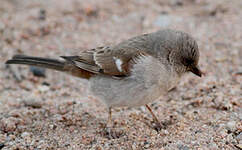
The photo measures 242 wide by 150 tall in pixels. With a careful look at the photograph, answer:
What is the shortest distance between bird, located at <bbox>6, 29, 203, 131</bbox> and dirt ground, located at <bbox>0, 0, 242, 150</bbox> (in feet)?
1.73

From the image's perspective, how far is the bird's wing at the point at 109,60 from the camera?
17.6ft

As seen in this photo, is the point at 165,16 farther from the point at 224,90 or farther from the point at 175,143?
the point at 175,143

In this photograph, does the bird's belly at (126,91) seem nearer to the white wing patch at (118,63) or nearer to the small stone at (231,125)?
the white wing patch at (118,63)

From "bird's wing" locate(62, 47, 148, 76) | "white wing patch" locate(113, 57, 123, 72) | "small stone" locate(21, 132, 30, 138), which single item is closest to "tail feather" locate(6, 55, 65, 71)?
"bird's wing" locate(62, 47, 148, 76)

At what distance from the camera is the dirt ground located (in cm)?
511

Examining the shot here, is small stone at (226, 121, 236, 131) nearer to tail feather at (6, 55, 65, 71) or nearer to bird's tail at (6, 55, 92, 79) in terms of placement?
→ bird's tail at (6, 55, 92, 79)

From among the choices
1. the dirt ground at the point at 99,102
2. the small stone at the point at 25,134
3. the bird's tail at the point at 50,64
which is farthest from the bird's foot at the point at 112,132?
the small stone at the point at 25,134

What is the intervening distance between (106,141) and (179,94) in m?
2.11

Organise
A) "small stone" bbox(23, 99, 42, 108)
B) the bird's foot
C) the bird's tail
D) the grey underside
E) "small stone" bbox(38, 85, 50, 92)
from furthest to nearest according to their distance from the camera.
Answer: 1. "small stone" bbox(38, 85, 50, 92)
2. "small stone" bbox(23, 99, 42, 108)
3. the bird's tail
4. the bird's foot
5. the grey underside

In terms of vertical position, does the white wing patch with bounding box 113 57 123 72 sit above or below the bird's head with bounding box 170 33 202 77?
below

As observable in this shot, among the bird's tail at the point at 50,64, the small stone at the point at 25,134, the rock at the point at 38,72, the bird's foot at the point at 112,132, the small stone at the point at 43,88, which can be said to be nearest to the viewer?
the small stone at the point at 25,134

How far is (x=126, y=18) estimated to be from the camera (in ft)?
30.2

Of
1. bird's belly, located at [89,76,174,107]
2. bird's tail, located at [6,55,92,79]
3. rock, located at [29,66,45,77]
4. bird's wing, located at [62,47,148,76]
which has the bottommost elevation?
rock, located at [29,66,45,77]

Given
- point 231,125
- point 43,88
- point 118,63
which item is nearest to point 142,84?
point 118,63
